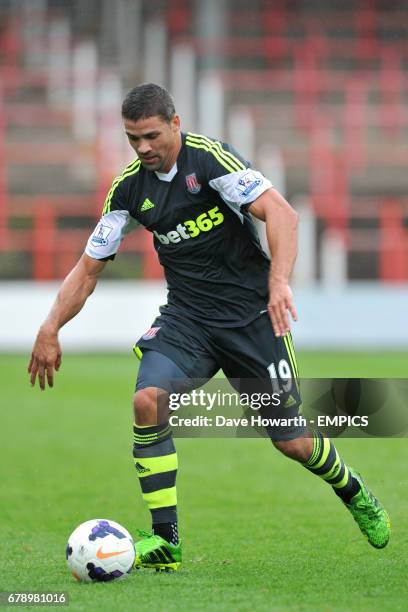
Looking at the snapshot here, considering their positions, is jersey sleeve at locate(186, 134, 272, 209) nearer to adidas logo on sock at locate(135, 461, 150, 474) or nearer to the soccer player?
the soccer player

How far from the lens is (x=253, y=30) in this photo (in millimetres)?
26828

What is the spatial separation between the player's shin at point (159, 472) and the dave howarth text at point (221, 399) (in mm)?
169

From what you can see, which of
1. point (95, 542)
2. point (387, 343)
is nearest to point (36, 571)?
point (95, 542)

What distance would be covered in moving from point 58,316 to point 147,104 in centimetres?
109

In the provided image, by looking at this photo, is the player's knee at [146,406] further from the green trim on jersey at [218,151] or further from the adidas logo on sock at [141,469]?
the green trim on jersey at [218,151]

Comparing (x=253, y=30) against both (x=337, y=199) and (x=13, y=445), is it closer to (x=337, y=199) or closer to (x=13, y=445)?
(x=337, y=199)

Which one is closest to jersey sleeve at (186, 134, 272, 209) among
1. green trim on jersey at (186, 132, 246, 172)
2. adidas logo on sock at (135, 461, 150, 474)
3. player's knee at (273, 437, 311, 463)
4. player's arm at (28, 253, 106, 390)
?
green trim on jersey at (186, 132, 246, 172)

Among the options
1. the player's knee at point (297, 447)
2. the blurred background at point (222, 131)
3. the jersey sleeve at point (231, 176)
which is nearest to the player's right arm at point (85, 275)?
the jersey sleeve at point (231, 176)

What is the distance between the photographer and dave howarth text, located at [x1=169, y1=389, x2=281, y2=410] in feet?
17.9

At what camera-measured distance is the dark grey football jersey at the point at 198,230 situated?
536cm

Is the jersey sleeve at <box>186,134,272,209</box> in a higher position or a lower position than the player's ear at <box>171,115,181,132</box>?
lower

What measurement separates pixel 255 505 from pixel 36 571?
2308mm

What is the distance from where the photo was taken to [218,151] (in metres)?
5.38

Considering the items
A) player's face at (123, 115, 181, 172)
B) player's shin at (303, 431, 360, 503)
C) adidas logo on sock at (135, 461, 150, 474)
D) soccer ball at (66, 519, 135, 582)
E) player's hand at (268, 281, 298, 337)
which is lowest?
soccer ball at (66, 519, 135, 582)
